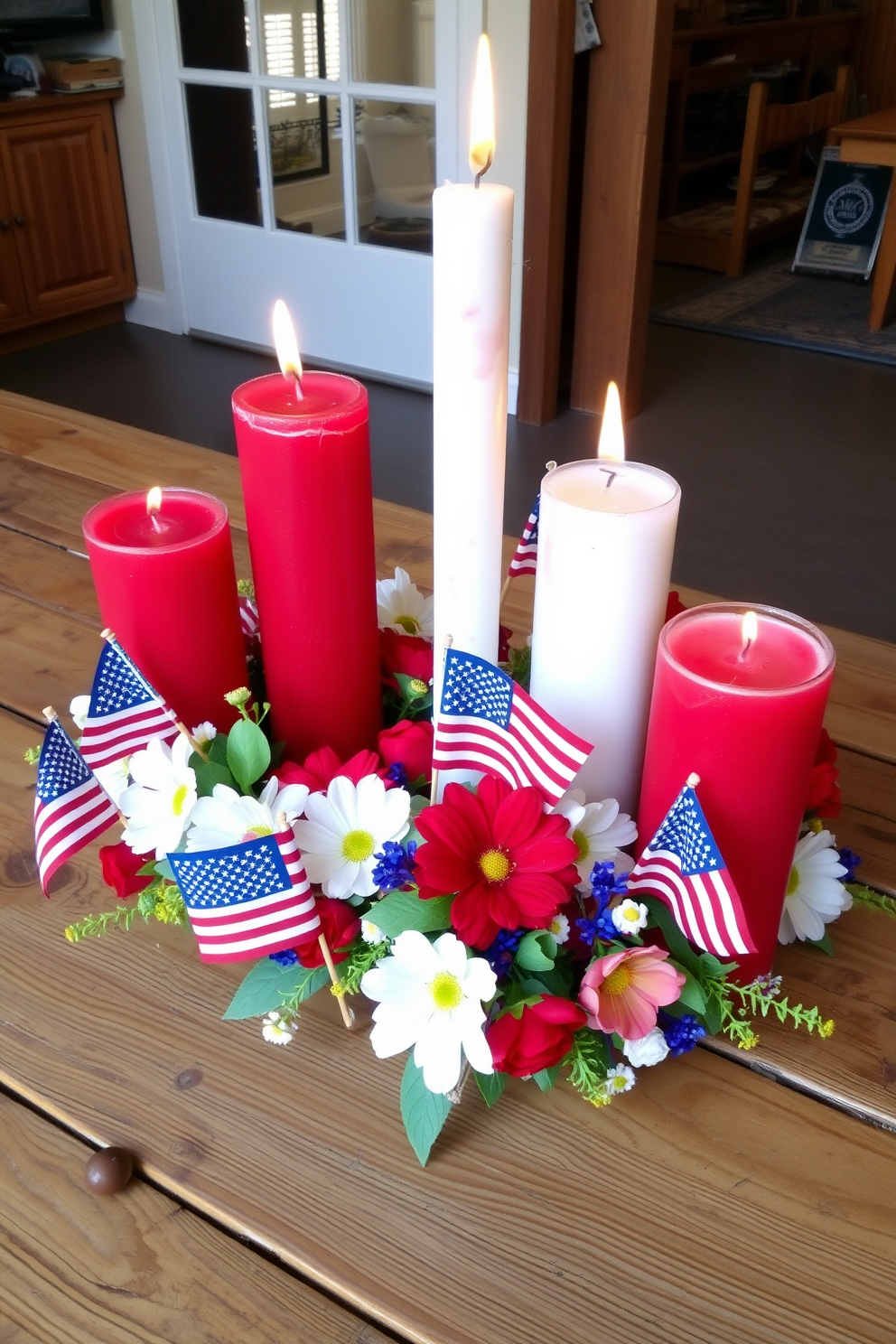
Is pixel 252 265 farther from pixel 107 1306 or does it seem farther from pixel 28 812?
pixel 107 1306

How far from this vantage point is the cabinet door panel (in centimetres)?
341

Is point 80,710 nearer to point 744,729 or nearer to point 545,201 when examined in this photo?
point 744,729

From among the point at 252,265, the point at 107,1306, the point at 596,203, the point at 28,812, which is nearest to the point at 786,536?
→ the point at 596,203

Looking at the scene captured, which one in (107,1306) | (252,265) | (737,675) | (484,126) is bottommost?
(252,265)

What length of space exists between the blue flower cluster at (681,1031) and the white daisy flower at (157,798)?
248mm

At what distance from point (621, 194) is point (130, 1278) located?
9.23 feet

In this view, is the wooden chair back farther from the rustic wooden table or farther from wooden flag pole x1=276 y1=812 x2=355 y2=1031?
wooden flag pole x1=276 y1=812 x2=355 y2=1031

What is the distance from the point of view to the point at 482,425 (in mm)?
465

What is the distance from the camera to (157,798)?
53 centimetres

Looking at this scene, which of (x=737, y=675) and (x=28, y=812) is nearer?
(x=737, y=675)

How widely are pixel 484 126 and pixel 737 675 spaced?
26cm

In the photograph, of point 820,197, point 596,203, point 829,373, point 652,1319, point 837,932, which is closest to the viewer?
point 652,1319

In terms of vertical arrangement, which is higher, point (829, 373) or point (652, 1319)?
point (652, 1319)

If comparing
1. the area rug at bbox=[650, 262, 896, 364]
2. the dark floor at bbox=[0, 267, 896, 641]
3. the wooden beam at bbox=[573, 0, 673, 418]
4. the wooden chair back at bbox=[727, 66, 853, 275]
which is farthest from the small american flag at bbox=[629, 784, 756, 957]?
the wooden chair back at bbox=[727, 66, 853, 275]
